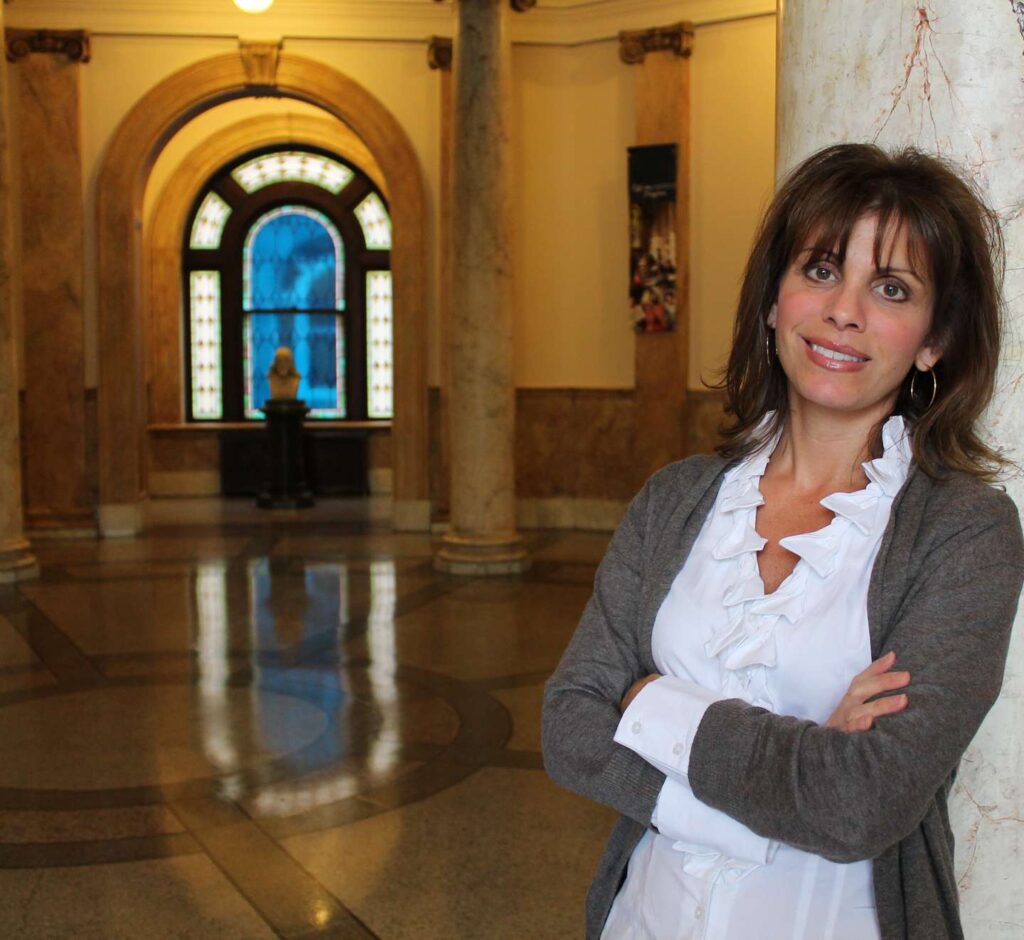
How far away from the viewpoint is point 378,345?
1761 centimetres

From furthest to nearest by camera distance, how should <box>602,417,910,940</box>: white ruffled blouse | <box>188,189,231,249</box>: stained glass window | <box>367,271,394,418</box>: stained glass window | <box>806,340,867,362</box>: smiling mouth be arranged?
<box>367,271,394,418</box>: stained glass window
<box>188,189,231,249</box>: stained glass window
<box>806,340,867,362</box>: smiling mouth
<box>602,417,910,940</box>: white ruffled blouse

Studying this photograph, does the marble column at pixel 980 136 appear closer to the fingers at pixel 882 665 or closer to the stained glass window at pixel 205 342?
the fingers at pixel 882 665

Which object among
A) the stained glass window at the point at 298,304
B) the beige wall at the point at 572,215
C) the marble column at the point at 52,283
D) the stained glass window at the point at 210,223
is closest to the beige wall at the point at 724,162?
the beige wall at the point at 572,215

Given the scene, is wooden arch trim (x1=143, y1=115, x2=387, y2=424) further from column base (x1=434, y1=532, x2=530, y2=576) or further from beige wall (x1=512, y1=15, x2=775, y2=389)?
column base (x1=434, y1=532, x2=530, y2=576)

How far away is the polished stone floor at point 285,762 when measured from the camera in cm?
411

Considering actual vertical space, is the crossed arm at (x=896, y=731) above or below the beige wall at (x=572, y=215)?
below

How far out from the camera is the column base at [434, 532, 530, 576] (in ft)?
33.8

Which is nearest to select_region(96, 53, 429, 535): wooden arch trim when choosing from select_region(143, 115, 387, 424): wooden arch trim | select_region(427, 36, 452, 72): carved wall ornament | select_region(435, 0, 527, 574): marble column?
select_region(427, 36, 452, 72): carved wall ornament

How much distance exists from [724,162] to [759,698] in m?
10.7

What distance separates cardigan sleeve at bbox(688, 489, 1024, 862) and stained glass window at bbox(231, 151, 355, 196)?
16552 mm

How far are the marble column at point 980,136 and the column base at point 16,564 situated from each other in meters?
8.92

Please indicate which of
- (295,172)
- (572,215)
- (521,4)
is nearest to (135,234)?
(572,215)

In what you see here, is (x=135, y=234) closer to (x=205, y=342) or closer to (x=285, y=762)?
(x=205, y=342)

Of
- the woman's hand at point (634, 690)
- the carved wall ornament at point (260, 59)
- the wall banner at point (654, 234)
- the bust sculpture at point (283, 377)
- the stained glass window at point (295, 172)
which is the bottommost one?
the woman's hand at point (634, 690)
